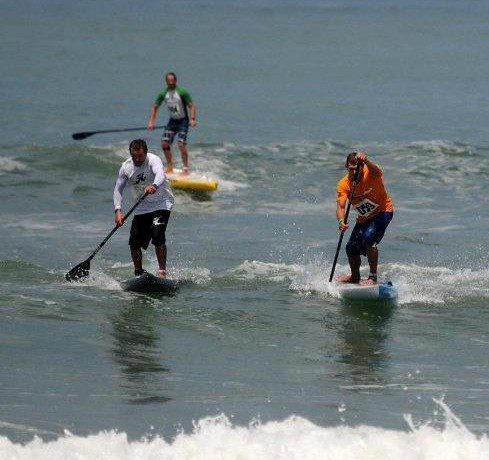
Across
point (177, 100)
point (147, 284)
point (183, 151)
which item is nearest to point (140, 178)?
point (147, 284)

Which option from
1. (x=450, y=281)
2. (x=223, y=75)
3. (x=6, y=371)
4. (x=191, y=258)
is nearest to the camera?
(x=6, y=371)

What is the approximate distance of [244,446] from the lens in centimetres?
883

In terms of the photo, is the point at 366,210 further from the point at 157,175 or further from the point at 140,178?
the point at 140,178

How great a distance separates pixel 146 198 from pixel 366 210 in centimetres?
255

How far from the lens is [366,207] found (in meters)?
14.0

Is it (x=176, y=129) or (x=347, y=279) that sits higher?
(x=176, y=129)

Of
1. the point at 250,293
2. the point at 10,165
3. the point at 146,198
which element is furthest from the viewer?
the point at 10,165

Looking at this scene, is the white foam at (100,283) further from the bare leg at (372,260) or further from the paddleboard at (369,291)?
the bare leg at (372,260)

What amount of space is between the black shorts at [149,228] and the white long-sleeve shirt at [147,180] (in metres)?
0.09

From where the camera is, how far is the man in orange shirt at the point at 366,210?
1373 centimetres

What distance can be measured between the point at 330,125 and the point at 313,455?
2621 centimetres

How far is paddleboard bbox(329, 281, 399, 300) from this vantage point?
14.2 metres

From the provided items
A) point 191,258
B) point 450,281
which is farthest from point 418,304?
point 191,258

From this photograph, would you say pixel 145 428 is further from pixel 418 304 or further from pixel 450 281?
pixel 450 281
